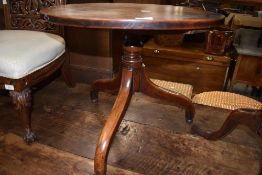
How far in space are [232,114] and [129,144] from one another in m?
0.55

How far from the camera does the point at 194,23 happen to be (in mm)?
852

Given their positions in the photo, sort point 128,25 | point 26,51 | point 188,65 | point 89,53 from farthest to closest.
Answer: point 188,65 → point 89,53 → point 26,51 → point 128,25

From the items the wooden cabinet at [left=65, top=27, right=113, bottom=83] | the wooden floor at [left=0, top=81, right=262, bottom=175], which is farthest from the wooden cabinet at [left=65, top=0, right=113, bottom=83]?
the wooden floor at [left=0, top=81, right=262, bottom=175]

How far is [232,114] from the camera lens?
1.23m

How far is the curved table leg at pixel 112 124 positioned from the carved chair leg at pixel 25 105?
43cm

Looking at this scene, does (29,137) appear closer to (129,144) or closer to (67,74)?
A: (129,144)

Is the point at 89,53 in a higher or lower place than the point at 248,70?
higher

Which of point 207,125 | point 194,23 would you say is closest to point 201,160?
point 207,125

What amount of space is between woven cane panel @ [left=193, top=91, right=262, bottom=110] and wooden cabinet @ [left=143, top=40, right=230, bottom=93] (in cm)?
40

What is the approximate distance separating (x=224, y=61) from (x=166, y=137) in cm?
106

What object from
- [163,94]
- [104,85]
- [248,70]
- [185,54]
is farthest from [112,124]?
[248,70]

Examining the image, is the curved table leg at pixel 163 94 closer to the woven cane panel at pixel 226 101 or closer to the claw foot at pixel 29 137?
the woven cane panel at pixel 226 101

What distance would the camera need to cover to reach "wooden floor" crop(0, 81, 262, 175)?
1158 mm

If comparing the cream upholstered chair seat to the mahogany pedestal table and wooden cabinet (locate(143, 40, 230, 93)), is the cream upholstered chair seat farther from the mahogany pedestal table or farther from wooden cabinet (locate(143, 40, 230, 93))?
wooden cabinet (locate(143, 40, 230, 93))
